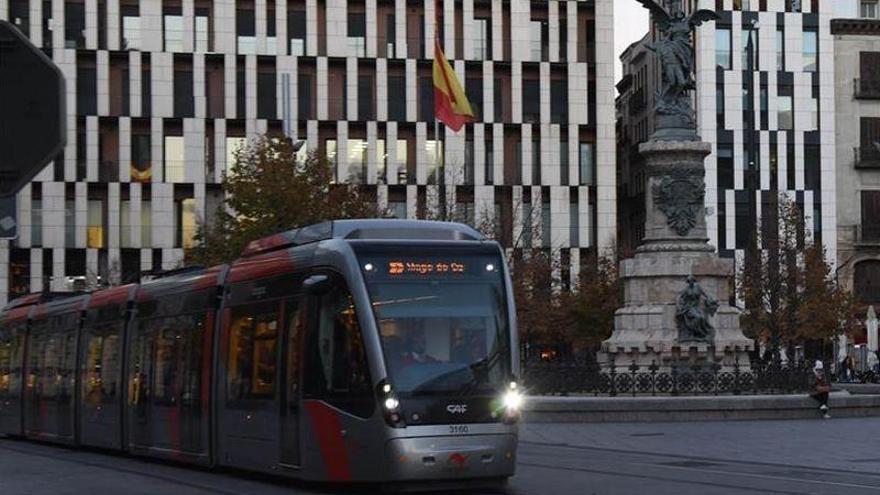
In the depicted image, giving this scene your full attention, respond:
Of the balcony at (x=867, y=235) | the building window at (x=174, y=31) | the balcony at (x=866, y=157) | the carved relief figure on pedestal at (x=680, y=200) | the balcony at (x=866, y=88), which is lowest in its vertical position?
the carved relief figure on pedestal at (x=680, y=200)

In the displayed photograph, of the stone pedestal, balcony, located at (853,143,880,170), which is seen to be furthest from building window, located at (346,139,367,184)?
A: the stone pedestal

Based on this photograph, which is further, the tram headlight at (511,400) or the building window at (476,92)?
the building window at (476,92)

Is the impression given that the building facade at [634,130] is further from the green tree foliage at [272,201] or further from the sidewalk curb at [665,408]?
the sidewalk curb at [665,408]

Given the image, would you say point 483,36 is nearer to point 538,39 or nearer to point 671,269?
point 538,39

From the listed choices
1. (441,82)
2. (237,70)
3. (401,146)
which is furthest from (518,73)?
(441,82)

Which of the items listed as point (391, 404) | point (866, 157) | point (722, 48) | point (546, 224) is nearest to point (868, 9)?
point (866, 157)

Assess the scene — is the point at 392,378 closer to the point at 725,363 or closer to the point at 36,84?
the point at 36,84

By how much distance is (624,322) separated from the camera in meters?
37.2

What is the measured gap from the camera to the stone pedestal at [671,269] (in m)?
36.7

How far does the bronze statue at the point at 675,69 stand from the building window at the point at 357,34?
41.3 m

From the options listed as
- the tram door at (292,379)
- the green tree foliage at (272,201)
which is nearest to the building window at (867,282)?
the green tree foliage at (272,201)

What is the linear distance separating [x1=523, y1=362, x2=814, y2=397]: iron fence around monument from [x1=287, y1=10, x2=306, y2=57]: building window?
43.6 m

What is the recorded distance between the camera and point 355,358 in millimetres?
16094

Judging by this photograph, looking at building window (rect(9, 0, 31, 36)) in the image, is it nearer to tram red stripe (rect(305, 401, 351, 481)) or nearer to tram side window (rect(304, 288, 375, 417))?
tram side window (rect(304, 288, 375, 417))
